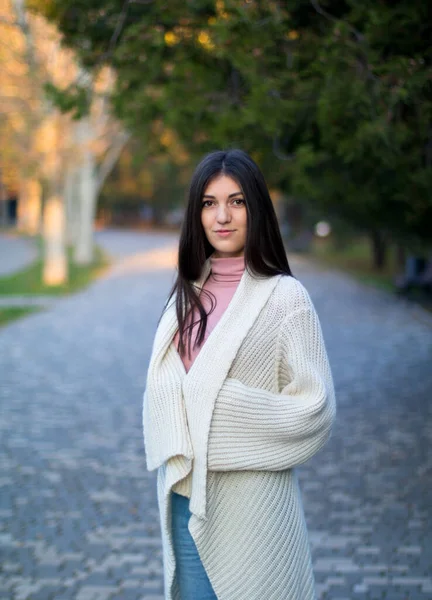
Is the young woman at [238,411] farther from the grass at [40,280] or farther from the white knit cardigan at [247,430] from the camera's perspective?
the grass at [40,280]

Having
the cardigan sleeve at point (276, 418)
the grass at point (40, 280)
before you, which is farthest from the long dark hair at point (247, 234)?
the grass at point (40, 280)

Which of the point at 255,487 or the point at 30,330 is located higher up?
the point at 255,487

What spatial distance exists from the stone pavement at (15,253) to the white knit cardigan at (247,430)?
26.3 metres

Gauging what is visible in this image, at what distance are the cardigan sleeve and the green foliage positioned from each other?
282 centimetres

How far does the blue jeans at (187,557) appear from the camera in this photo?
251cm

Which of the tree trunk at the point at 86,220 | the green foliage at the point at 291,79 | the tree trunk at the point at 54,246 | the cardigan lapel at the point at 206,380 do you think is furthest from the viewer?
the tree trunk at the point at 86,220

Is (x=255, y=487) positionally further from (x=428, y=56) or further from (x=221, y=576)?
(x=428, y=56)

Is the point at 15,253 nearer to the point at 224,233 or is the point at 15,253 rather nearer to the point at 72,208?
the point at 72,208


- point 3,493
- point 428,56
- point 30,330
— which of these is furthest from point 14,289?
point 428,56

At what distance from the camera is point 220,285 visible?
2670 mm

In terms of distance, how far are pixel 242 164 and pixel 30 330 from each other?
12.5m

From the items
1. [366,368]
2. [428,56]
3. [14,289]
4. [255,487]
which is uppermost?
[428,56]

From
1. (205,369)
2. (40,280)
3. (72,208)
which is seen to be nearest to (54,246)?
(40,280)

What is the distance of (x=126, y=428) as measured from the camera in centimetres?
778
